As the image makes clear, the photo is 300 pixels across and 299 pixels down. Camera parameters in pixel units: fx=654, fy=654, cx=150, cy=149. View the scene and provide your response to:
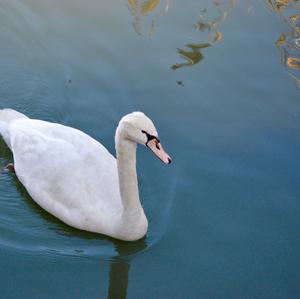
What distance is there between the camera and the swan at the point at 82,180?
5.72 metres

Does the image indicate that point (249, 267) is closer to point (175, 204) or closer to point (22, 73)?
point (175, 204)

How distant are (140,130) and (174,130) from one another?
229 centimetres

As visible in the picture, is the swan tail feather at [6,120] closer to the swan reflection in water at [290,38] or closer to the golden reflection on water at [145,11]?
the golden reflection on water at [145,11]

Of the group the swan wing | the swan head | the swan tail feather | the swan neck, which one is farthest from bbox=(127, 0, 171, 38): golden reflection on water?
the swan head

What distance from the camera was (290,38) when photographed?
9.39m

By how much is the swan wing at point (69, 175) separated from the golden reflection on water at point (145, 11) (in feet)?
10.9

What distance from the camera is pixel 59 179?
603cm

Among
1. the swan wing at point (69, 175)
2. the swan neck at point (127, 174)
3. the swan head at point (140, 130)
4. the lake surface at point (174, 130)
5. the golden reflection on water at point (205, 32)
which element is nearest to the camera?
the swan head at point (140, 130)

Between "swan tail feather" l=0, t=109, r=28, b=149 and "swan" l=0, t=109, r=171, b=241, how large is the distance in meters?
0.51

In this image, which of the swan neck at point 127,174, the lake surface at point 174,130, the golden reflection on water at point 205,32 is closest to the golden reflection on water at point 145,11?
the lake surface at point 174,130

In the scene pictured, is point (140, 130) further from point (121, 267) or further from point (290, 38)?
point (290, 38)

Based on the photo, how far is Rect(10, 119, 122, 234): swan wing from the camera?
19.3 feet

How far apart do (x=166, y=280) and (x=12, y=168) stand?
212cm

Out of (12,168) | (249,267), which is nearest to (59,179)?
(12,168)
